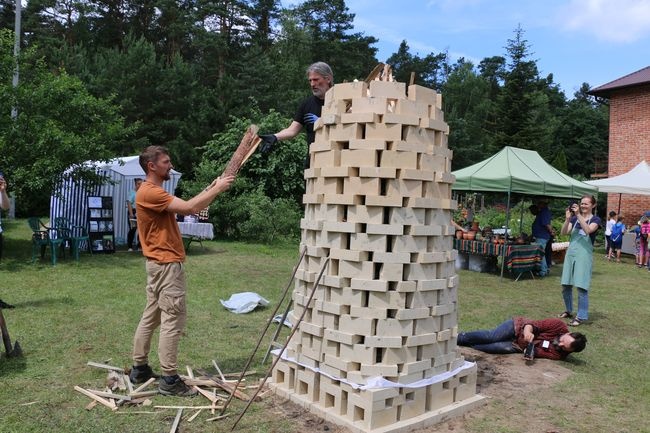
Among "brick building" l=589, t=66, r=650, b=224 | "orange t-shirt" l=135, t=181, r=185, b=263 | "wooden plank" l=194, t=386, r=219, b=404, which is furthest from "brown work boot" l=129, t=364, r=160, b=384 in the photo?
"brick building" l=589, t=66, r=650, b=224

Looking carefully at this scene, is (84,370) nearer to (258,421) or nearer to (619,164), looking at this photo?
(258,421)

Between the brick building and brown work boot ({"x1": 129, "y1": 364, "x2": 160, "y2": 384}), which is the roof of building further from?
brown work boot ({"x1": 129, "y1": 364, "x2": 160, "y2": 384})

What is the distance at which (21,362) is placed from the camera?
5332 millimetres

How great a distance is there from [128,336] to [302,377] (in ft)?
9.61

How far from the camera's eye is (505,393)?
511 cm

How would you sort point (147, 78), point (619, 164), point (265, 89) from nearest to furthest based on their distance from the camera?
point (619, 164) < point (147, 78) < point (265, 89)

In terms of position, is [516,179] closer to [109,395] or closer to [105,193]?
[109,395]

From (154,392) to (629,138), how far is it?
84.2ft

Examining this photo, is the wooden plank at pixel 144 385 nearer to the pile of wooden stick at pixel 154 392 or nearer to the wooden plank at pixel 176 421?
the pile of wooden stick at pixel 154 392

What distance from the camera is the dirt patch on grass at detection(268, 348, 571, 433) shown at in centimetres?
421

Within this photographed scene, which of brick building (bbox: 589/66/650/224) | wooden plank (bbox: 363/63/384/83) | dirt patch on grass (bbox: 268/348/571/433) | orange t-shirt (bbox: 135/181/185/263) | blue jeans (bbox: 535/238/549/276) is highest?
brick building (bbox: 589/66/650/224)

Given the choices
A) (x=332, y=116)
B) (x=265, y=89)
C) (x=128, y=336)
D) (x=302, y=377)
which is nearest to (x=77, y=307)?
(x=128, y=336)

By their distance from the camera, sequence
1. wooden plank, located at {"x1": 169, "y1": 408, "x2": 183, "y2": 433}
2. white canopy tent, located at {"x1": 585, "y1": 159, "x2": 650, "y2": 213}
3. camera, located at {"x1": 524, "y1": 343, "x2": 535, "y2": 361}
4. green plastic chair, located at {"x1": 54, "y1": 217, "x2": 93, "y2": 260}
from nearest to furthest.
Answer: wooden plank, located at {"x1": 169, "y1": 408, "x2": 183, "y2": 433}, camera, located at {"x1": 524, "y1": 343, "x2": 535, "y2": 361}, green plastic chair, located at {"x1": 54, "y1": 217, "x2": 93, "y2": 260}, white canopy tent, located at {"x1": 585, "y1": 159, "x2": 650, "y2": 213}

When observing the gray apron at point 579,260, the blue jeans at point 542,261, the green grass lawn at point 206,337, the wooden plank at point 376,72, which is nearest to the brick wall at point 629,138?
the green grass lawn at point 206,337
